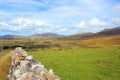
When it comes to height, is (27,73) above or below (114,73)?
above

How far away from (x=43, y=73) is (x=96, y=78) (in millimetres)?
13442

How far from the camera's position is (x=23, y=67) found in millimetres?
14141

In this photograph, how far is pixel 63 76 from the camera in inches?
988

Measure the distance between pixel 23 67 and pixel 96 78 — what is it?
42.1 ft

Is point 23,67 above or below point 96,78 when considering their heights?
above

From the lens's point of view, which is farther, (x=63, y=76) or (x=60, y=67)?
(x=60, y=67)

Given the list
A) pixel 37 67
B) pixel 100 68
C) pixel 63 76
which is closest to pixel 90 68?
pixel 100 68

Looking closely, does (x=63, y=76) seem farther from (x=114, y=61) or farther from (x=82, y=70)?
(x=114, y=61)

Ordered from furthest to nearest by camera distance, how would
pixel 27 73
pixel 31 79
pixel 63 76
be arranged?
pixel 63 76 → pixel 27 73 → pixel 31 79

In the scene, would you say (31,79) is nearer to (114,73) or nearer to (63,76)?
(63,76)

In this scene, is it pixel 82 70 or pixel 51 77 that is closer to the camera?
pixel 51 77

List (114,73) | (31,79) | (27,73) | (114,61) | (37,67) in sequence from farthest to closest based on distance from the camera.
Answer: (114,61)
(114,73)
(37,67)
(27,73)
(31,79)

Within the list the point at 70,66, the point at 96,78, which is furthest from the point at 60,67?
the point at 96,78

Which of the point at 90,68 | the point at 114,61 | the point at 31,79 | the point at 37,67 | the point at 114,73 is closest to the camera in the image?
the point at 31,79
